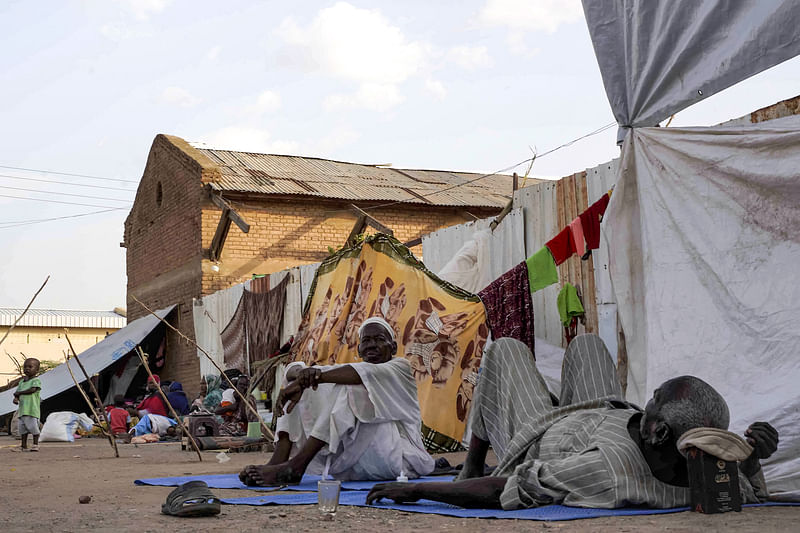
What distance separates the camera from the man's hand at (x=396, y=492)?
3439mm

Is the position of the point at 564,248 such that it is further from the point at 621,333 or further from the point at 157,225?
the point at 157,225

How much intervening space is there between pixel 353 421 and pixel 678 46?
2809 mm

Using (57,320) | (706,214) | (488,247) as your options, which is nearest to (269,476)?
(706,214)

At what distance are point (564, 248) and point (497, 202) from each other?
11.2 meters

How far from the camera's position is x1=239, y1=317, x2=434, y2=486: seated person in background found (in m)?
4.75

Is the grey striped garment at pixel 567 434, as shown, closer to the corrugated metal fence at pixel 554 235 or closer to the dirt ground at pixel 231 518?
the dirt ground at pixel 231 518

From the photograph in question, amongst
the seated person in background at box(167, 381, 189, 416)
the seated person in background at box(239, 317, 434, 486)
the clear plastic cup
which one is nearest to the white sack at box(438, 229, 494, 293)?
the seated person in background at box(239, 317, 434, 486)

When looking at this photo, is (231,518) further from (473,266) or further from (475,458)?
(473,266)

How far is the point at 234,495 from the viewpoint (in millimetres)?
4391

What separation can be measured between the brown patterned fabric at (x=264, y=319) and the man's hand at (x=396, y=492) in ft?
31.2

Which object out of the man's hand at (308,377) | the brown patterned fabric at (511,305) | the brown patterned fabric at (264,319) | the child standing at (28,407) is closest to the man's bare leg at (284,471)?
the man's hand at (308,377)

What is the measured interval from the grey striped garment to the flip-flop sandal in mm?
1179

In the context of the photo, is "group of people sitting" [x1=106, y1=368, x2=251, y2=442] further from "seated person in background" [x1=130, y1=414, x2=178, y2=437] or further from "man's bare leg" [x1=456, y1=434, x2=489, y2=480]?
"man's bare leg" [x1=456, y1=434, x2=489, y2=480]

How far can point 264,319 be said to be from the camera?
1336cm
